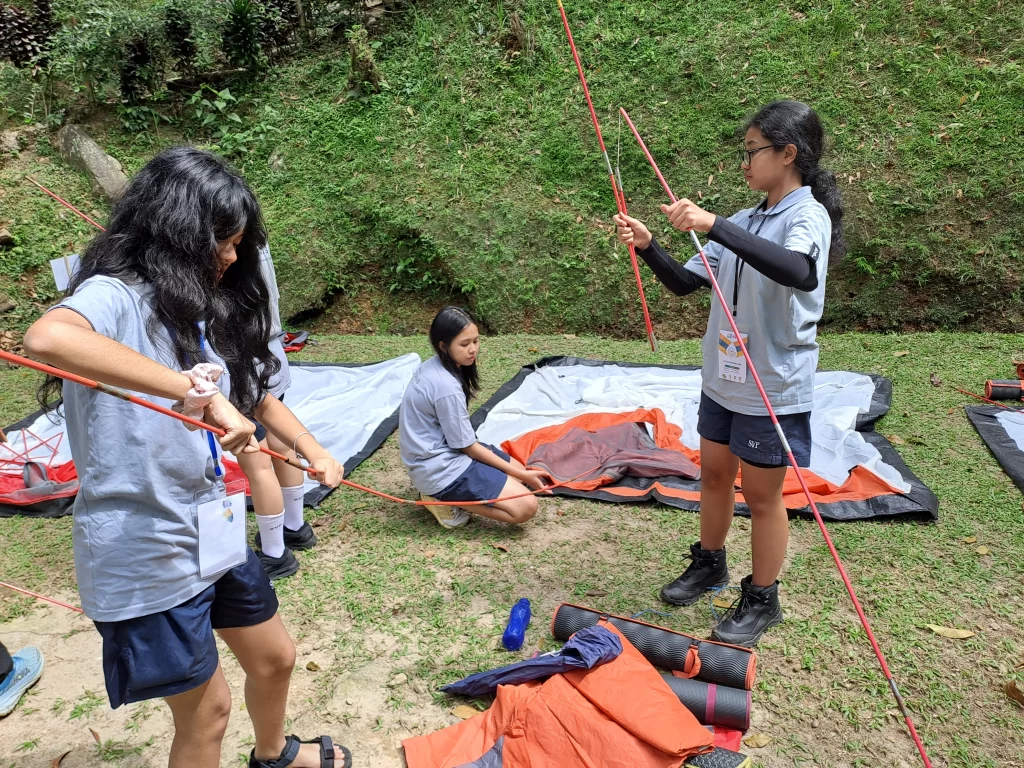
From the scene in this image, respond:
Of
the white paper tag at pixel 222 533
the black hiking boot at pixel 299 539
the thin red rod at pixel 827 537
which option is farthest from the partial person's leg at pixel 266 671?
the black hiking boot at pixel 299 539

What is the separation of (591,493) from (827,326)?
12.4ft

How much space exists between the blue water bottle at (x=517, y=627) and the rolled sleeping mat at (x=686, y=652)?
0.18m

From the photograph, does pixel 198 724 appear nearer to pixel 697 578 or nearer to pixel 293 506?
pixel 293 506

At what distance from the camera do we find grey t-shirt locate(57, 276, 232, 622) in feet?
4.58

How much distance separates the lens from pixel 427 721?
2406 millimetres

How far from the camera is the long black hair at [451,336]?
3383 millimetres

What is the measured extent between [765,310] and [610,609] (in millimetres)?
1359

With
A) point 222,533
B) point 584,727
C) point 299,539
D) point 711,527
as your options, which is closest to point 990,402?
Result: point 711,527

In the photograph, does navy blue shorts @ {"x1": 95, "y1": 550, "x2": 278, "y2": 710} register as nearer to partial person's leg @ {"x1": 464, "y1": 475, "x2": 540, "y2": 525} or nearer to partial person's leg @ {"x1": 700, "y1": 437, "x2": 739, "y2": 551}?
partial person's leg @ {"x1": 700, "y1": 437, "x2": 739, "y2": 551}

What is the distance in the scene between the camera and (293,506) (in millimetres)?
3412

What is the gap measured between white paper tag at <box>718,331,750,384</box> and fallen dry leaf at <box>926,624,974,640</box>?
1.27m

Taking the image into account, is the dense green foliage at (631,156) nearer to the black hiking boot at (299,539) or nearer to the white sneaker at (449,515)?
the white sneaker at (449,515)

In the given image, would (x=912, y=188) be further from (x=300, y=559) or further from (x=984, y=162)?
(x=300, y=559)

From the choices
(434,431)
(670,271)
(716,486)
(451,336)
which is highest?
(670,271)
